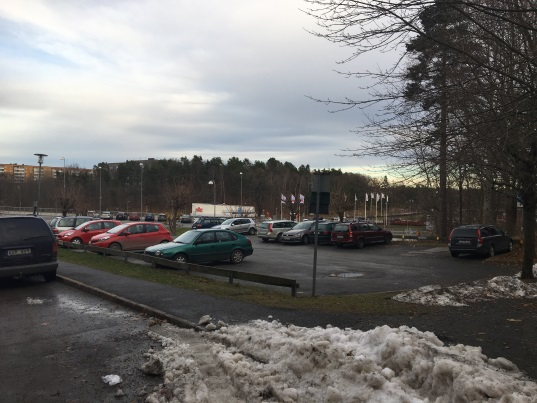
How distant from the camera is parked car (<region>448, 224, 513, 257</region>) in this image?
21.5 metres

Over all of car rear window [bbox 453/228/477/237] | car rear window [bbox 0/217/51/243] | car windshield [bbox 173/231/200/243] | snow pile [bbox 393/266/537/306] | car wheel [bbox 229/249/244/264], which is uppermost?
car rear window [bbox 0/217/51/243]

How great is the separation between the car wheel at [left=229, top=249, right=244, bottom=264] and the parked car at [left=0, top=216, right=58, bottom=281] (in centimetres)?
764

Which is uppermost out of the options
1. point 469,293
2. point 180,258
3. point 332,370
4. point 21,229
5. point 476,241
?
point 21,229

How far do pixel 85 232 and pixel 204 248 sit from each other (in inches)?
A: 402

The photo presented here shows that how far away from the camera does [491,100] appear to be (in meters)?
7.67

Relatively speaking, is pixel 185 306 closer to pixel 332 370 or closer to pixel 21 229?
pixel 332 370

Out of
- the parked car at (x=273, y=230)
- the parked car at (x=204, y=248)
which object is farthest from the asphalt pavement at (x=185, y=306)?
the parked car at (x=273, y=230)

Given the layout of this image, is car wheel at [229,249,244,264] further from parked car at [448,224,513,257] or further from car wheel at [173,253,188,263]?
parked car at [448,224,513,257]

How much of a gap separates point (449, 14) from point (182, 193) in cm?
3757

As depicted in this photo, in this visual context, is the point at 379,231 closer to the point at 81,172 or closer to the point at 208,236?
the point at 208,236

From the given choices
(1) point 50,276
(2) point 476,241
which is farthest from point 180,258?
(2) point 476,241

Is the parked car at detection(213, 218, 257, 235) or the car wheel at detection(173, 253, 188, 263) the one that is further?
the parked car at detection(213, 218, 257, 235)

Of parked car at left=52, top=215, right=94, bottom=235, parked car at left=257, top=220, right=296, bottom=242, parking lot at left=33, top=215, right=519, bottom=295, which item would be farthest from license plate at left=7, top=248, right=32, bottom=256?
parked car at left=257, top=220, right=296, bottom=242

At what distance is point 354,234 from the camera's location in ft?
93.5
